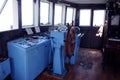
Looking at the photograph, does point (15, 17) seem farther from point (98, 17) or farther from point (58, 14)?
point (98, 17)

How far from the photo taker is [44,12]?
4.36m

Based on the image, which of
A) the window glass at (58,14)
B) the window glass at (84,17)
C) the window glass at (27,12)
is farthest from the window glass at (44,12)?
the window glass at (84,17)

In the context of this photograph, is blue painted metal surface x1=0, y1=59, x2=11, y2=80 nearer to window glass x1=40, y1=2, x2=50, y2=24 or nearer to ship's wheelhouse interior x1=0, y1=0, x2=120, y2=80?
ship's wheelhouse interior x1=0, y1=0, x2=120, y2=80

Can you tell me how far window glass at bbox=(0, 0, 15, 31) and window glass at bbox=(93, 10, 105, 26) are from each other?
4382 mm

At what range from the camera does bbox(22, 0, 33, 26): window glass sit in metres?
3.41

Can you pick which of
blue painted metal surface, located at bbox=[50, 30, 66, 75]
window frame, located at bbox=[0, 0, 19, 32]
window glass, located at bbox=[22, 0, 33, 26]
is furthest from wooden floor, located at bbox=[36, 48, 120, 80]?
window glass, located at bbox=[22, 0, 33, 26]

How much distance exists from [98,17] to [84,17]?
0.68 meters

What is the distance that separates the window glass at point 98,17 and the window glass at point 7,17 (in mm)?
4382

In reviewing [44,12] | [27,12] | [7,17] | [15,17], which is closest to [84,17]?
[44,12]

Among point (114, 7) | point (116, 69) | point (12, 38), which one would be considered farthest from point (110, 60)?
point (12, 38)

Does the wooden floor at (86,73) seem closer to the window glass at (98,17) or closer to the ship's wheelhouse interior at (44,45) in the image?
the ship's wheelhouse interior at (44,45)

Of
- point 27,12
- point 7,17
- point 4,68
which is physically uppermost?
point 27,12

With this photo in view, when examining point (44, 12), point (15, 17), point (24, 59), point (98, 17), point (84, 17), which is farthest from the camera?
point (84, 17)

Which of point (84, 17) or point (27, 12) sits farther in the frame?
point (84, 17)
